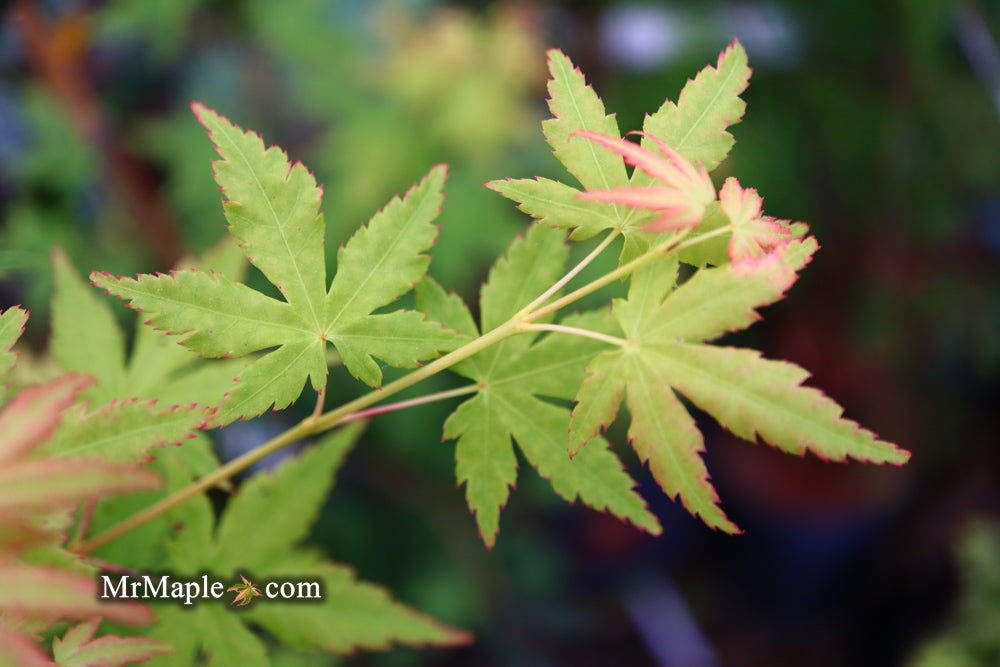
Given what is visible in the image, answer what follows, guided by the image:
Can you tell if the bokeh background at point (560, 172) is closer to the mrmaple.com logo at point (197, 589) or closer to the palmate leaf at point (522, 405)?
the mrmaple.com logo at point (197, 589)

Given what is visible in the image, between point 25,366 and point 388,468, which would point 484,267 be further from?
point 25,366

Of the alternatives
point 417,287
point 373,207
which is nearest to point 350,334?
point 417,287

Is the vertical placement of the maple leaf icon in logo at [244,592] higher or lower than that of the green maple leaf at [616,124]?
lower

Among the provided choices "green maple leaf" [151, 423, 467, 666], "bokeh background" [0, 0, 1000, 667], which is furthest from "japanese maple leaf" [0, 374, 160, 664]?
"bokeh background" [0, 0, 1000, 667]

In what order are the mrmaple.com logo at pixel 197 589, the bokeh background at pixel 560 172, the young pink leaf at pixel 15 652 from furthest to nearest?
1. the bokeh background at pixel 560 172
2. the mrmaple.com logo at pixel 197 589
3. the young pink leaf at pixel 15 652

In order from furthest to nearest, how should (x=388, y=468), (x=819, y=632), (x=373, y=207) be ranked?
(x=819, y=632), (x=388, y=468), (x=373, y=207)

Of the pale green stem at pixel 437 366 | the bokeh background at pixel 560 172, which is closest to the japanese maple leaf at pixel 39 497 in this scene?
the pale green stem at pixel 437 366

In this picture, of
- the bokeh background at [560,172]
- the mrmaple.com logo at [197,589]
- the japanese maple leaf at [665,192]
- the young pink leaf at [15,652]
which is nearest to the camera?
the young pink leaf at [15,652]
